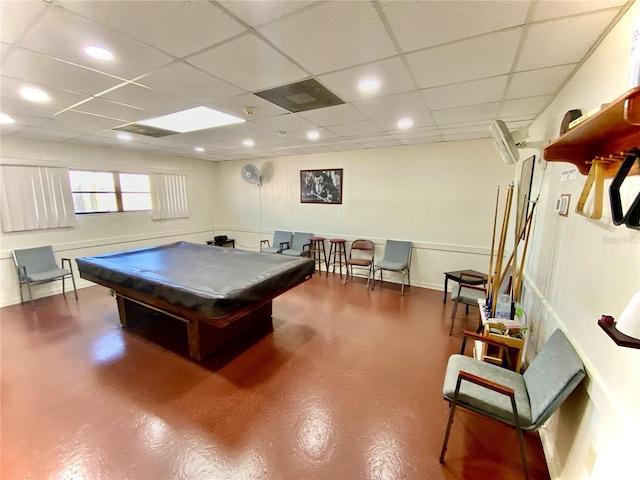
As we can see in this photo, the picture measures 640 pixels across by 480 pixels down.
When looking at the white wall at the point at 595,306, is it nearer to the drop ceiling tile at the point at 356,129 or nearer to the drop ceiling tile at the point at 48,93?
the drop ceiling tile at the point at 356,129

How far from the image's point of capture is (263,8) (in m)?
1.29

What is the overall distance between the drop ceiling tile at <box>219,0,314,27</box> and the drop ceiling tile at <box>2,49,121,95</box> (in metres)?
1.40

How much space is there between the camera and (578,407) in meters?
1.43

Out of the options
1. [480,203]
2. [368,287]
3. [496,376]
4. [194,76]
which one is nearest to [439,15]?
[194,76]

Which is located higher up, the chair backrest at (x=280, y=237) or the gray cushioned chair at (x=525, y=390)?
the chair backrest at (x=280, y=237)

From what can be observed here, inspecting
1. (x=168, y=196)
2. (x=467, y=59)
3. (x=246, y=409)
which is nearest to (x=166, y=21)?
(x=467, y=59)

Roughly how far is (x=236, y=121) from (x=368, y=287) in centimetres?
344

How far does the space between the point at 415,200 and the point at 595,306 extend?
143 inches

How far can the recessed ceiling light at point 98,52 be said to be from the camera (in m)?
1.65

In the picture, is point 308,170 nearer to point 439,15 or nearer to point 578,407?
point 439,15

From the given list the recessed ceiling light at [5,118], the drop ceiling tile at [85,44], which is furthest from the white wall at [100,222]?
the drop ceiling tile at [85,44]

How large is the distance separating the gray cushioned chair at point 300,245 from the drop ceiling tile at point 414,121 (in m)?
2.98

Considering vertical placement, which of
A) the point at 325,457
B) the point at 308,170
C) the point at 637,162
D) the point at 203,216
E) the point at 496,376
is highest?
the point at 308,170

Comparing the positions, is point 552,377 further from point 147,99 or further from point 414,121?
point 147,99
